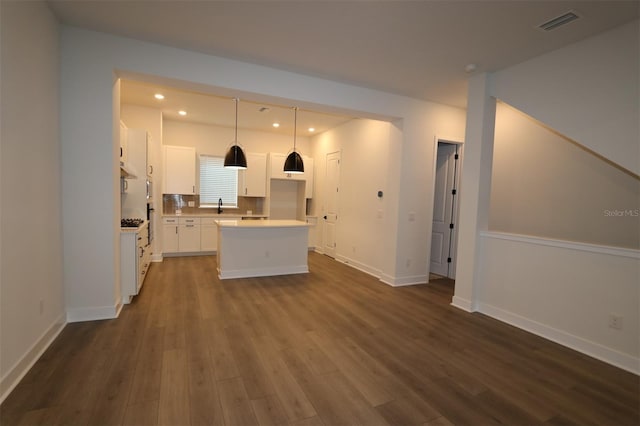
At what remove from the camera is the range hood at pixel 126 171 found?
13.2ft

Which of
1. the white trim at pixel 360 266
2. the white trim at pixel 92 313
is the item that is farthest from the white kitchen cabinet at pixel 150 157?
the white trim at pixel 360 266

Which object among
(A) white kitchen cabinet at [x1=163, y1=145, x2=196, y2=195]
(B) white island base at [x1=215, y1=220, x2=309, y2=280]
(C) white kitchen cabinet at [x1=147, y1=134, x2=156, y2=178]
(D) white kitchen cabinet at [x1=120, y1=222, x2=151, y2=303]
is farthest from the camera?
(A) white kitchen cabinet at [x1=163, y1=145, x2=196, y2=195]

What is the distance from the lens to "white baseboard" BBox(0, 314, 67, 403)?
201 centimetres

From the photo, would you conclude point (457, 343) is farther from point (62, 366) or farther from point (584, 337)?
point (62, 366)

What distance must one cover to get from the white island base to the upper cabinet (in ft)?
7.96

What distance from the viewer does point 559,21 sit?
2.63 meters

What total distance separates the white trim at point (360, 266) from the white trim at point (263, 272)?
1.08 m

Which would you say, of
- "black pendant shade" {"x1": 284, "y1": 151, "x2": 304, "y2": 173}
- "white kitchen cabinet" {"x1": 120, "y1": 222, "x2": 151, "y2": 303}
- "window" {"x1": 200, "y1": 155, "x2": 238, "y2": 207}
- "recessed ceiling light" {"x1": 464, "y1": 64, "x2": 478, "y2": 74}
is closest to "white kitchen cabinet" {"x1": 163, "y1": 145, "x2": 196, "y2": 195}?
"window" {"x1": 200, "y1": 155, "x2": 238, "y2": 207}

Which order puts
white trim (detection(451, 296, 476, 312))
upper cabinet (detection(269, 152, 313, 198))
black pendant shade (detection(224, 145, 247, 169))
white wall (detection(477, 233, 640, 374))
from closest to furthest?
1. white wall (detection(477, 233, 640, 374))
2. white trim (detection(451, 296, 476, 312))
3. black pendant shade (detection(224, 145, 247, 169))
4. upper cabinet (detection(269, 152, 313, 198))

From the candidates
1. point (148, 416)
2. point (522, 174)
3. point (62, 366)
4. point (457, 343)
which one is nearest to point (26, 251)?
point (62, 366)

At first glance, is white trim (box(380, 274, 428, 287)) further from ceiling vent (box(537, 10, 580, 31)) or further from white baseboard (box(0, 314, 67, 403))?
white baseboard (box(0, 314, 67, 403))

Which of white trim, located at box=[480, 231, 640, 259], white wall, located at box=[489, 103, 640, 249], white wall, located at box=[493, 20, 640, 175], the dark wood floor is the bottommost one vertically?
the dark wood floor

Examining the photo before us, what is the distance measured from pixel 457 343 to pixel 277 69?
3800 mm

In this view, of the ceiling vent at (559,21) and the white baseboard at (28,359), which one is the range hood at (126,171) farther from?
the ceiling vent at (559,21)
